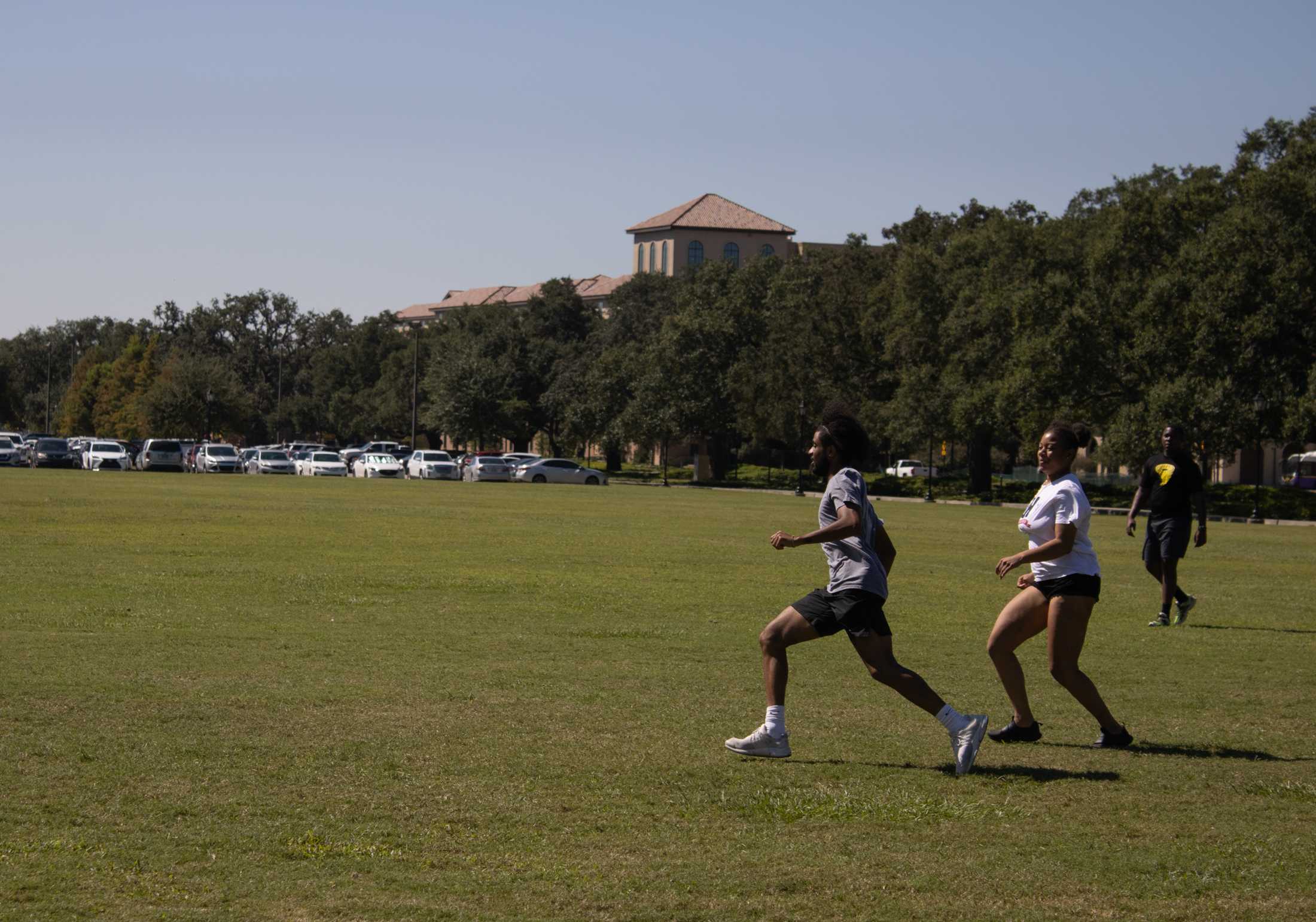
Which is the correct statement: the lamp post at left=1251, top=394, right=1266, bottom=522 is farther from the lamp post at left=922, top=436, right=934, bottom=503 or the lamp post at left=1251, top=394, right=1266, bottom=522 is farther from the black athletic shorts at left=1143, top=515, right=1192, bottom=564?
the black athletic shorts at left=1143, top=515, right=1192, bottom=564

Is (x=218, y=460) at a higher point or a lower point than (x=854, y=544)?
lower

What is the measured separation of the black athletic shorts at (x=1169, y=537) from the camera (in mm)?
15023

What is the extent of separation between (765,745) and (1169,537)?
8667 mm

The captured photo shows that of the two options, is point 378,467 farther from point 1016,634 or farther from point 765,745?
point 765,745

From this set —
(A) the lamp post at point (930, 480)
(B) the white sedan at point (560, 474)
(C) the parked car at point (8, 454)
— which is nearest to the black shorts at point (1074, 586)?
(A) the lamp post at point (930, 480)

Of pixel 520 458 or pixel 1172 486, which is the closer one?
pixel 1172 486

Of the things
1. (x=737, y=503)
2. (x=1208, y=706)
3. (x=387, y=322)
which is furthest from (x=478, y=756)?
(x=387, y=322)

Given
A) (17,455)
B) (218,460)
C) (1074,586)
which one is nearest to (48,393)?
(17,455)

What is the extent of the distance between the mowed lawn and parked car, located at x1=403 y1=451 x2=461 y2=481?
60166mm

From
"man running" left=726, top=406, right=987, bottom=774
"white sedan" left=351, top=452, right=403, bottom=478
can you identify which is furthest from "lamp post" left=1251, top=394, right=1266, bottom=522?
"white sedan" left=351, top=452, right=403, bottom=478

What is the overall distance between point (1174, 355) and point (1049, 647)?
1777 inches

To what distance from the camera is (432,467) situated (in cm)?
7762

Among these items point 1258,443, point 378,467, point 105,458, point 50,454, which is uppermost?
point 1258,443

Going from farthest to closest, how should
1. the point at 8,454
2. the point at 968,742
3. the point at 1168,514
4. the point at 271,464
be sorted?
the point at 8,454
the point at 271,464
the point at 1168,514
the point at 968,742
